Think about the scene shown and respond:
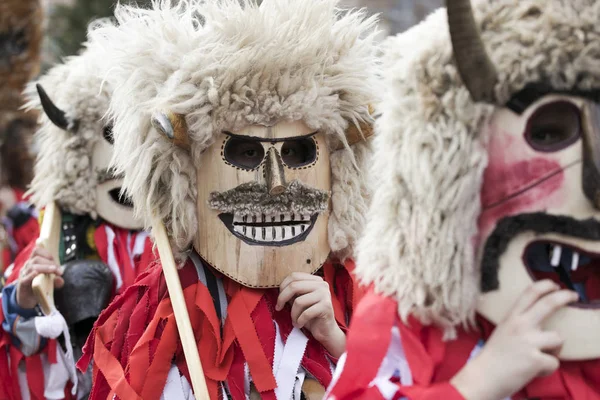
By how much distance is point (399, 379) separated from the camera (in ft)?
5.39

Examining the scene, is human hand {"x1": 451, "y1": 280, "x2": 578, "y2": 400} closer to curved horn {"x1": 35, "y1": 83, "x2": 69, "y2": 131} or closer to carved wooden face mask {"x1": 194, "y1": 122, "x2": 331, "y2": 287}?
carved wooden face mask {"x1": 194, "y1": 122, "x2": 331, "y2": 287}

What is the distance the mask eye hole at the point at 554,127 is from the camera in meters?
1.52

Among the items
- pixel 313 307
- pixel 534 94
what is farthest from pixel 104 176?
pixel 534 94

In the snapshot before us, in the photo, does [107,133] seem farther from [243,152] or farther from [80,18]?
[80,18]

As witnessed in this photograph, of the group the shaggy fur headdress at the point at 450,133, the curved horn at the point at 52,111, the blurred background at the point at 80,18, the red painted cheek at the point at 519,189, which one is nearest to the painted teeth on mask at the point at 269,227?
the shaggy fur headdress at the point at 450,133

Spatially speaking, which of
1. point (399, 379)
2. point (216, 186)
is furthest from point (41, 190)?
point (399, 379)

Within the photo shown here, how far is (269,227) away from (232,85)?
437 millimetres

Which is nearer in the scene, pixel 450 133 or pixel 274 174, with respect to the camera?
pixel 450 133

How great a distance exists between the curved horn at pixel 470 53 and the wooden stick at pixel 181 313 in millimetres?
1169

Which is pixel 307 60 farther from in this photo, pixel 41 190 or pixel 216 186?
pixel 41 190

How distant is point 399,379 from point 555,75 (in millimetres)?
666

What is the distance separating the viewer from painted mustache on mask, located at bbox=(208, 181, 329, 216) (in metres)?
2.41

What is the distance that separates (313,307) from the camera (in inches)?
93.2

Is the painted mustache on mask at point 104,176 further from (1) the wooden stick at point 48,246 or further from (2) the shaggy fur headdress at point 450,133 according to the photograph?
(2) the shaggy fur headdress at point 450,133
